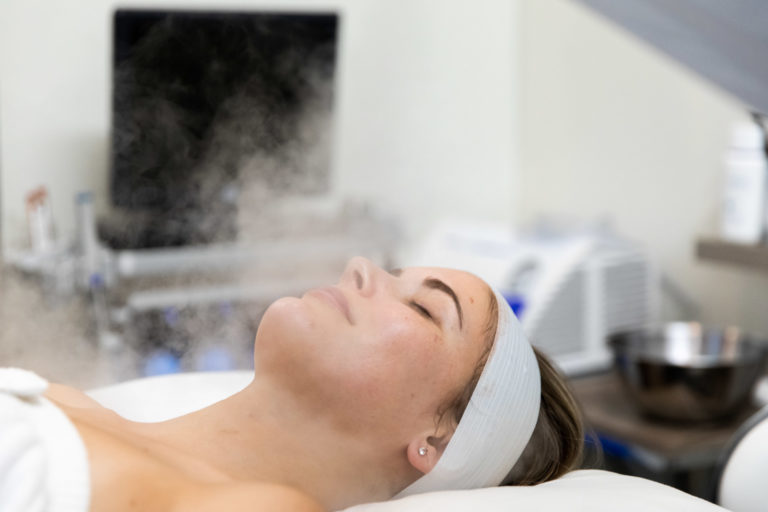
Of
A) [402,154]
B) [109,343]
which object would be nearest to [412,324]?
[109,343]

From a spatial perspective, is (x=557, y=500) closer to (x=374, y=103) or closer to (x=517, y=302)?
(x=517, y=302)

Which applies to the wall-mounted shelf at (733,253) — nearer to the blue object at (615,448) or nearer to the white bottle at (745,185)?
the white bottle at (745,185)

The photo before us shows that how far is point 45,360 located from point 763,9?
1.38 metres

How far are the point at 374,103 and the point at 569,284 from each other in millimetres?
1203

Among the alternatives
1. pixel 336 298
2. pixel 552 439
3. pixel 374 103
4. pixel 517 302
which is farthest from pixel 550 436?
pixel 374 103

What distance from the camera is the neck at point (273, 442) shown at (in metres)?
1.19

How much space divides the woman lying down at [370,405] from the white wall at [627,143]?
1.59 m

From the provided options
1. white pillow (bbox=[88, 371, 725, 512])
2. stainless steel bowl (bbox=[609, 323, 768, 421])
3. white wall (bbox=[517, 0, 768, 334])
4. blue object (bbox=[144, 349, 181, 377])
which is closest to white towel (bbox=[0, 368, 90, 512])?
white pillow (bbox=[88, 371, 725, 512])

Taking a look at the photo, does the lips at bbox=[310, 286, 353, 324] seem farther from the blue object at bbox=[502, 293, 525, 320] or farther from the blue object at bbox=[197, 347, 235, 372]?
the blue object at bbox=[502, 293, 525, 320]

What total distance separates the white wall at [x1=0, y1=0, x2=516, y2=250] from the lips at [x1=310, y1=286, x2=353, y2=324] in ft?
5.43

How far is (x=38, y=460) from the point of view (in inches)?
37.1

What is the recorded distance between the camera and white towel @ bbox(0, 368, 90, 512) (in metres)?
0.91

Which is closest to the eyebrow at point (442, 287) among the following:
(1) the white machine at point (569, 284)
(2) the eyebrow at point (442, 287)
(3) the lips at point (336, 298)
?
(2) the eyebrow at point (442, 287)

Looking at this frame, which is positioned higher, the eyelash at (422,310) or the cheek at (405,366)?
the eyelash at (422,310)
